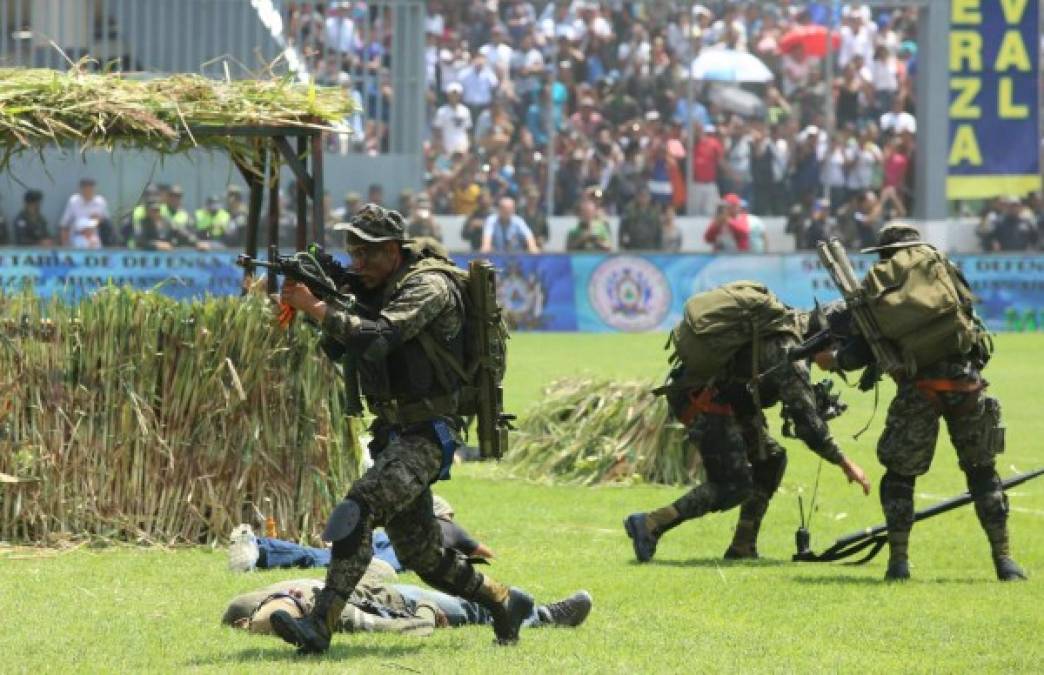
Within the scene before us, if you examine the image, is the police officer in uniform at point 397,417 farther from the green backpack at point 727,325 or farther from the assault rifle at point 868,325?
the green backpack at point 727,325

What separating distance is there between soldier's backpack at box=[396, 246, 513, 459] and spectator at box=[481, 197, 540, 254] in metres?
19.4

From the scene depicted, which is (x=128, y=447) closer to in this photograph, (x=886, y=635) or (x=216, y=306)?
(x=216, y=306)

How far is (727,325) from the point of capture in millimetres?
10555

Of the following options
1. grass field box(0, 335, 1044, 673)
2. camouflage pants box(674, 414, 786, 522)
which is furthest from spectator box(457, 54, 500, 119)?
camouflage pants box(674, 414, 786, 522)

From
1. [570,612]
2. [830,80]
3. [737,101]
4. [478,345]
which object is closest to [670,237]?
[737,101]

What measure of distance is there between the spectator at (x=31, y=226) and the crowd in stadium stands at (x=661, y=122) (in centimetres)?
454

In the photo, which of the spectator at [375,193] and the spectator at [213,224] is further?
the spectator at [375,193]

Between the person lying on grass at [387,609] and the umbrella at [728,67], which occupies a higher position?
the umbrella at [728,67]

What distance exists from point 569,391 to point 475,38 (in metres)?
15.9

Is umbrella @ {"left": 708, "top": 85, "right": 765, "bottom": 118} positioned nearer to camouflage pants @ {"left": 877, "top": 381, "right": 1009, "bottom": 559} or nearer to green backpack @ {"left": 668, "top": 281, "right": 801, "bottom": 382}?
green backpack @ {"left": 668, "top": 281, "right": 801, "bottom": 382}

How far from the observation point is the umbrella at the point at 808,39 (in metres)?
31.0

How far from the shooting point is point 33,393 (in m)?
10.8

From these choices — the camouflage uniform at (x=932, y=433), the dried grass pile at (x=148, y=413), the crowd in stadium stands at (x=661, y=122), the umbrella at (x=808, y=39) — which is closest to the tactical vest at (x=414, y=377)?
the camouflage uniform at (x=932, y=433)

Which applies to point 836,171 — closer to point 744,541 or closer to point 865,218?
point 865,218
